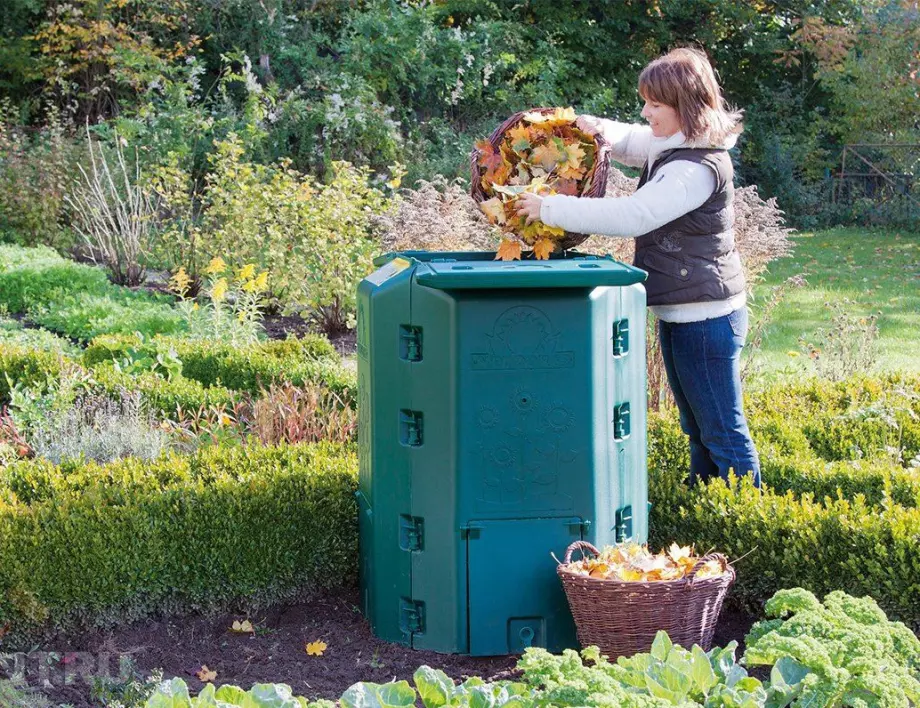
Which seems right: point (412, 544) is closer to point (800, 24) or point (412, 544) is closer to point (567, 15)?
point (567, 15)

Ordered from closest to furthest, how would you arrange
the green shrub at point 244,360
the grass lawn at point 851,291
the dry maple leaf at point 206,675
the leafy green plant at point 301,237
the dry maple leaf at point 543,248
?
the dry maple leaf at point 206,675 < the dry maple leaf at point 543,248 < the green shrub at point 244,360 < the grass lawn at point 851,291 < the leafy green plant at point 301,237

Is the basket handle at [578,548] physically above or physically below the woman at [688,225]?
below

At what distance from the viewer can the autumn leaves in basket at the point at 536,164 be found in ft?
11.3

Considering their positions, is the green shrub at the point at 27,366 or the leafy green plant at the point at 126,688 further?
the green shrub at the point at 27,366

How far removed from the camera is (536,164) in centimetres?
353

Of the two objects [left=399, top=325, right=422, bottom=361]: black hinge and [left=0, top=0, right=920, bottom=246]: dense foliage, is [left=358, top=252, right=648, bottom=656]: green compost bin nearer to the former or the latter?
[left=399, top=325, right=422, bottom=361]: black hinge

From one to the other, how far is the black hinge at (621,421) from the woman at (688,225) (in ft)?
1.37

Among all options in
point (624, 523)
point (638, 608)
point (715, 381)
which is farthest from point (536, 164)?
point (638, 608)

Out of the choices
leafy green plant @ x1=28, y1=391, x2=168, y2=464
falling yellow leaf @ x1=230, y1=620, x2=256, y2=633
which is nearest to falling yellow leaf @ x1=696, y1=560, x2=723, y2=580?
falling yellow leaf @ x1=230, y1=620, x2=256, y2=633

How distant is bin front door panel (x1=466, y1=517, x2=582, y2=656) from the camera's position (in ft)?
10.5

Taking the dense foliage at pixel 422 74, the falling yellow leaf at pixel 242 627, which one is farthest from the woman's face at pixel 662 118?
the dense foliage at pixel 422 74

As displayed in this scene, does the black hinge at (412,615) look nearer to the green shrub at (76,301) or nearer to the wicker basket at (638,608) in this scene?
the wicker basket at (638,608)

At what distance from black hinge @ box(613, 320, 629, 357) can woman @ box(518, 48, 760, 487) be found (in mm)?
258

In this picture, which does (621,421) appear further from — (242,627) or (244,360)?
(244,360)
